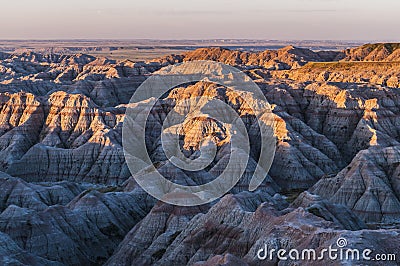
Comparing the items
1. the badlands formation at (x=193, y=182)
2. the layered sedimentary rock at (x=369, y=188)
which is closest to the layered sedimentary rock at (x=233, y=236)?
the badlands formation at (x=193, y=182)

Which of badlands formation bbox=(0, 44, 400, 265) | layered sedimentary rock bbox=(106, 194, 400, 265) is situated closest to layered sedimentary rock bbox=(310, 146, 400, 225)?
badlands formation bbox=(0, 44, 400, 265)

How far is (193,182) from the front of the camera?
7850 cm

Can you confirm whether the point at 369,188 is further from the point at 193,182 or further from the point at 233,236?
the point at 233,236

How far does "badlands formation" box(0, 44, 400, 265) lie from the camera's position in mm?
50719

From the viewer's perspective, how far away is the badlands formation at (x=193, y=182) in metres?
50.7

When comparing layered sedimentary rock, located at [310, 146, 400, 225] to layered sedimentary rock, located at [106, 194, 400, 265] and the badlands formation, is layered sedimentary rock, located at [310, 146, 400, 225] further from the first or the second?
layered sedimentary rock, located at [106, 194, 400, 265]

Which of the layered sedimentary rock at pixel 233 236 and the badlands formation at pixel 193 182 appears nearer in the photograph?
the layered sedimentary rock at pixel 233 236

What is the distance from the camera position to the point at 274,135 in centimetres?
10831

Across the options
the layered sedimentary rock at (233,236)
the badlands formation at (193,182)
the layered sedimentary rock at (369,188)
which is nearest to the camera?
the layered sedimentary rock at (233,236)

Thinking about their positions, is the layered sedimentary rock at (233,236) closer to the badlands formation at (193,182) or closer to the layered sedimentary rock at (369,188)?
the badlands formation at (193,182)

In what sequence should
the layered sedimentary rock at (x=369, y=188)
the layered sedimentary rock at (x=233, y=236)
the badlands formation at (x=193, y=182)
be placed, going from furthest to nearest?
the layered sedimentary rock at (x=369, y=188) → the badlands formation at (x=193, y=182) → the layered sedimentary rock at (x=233, y=236)

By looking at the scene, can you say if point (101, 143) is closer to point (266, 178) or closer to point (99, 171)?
point (99, 171)

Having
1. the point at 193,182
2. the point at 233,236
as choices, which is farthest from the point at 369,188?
the point at 233,236

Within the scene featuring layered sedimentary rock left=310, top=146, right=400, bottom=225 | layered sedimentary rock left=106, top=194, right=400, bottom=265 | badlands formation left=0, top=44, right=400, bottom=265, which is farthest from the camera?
layered sedimentary rock left=310, top=146, right=400, bottom=225
